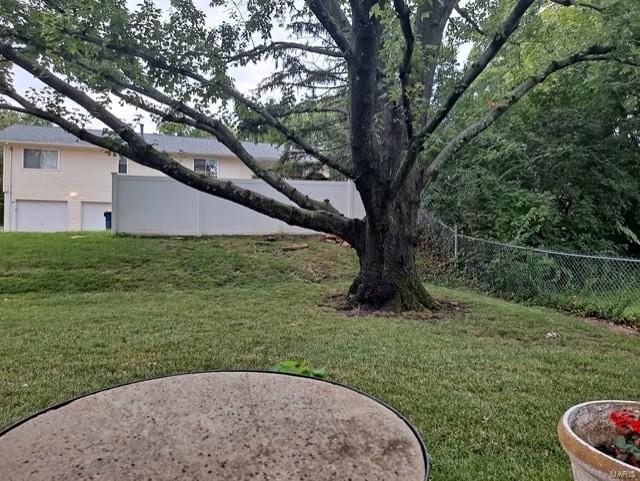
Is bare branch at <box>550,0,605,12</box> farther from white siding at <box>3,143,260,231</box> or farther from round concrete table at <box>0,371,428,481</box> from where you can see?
white siding at <box>3,143,260,231</box>

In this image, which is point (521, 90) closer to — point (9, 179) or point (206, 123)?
point (206, 123)

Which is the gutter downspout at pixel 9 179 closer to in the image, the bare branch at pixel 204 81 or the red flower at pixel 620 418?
the bare branch at pixel 204 81

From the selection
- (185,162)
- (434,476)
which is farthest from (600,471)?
(185,162)

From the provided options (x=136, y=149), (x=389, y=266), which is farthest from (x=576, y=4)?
(x=136, y=149)

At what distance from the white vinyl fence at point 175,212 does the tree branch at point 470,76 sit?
19.8ft

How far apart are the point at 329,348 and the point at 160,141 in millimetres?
16467

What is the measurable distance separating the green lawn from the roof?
8516mm

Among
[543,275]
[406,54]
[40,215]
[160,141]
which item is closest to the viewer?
[406,54]

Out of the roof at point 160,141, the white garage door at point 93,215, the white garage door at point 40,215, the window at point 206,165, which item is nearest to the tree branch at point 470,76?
the roof at point 160,141

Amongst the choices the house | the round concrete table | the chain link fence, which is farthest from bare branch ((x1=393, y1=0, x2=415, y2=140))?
the house

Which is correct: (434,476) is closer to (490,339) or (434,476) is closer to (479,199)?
(490,339)

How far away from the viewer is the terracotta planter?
4.25ft

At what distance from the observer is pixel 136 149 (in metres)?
5.02

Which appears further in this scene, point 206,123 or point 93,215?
point 93,215
